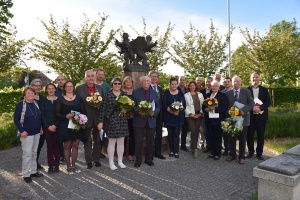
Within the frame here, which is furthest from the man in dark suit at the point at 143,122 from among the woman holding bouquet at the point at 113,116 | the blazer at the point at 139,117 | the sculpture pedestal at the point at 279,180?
the sculpture pedestal at the point at 279,180

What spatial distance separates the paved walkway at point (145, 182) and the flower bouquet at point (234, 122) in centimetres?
87

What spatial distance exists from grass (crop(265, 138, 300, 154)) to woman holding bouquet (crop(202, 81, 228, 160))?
2191 mm

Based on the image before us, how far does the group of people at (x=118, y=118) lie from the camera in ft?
17.4

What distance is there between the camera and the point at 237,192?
4.57 m

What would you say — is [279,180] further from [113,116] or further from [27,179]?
[27,179]

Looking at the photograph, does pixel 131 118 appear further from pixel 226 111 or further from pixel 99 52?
pixel 99 52

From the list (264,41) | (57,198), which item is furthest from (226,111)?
(264,41)

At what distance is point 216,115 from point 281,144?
3341 millimetres

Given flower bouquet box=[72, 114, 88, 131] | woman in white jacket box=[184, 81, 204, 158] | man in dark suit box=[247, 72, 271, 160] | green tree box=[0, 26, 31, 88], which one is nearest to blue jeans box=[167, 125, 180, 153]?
woman in white jacket box=[184, 81, 204, 158]

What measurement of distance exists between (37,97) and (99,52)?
12.6 m

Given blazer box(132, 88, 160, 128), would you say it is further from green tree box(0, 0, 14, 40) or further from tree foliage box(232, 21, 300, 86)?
tree foliage box(232, 21, 300, 86)

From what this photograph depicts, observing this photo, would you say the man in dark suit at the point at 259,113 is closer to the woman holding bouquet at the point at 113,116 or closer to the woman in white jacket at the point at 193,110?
the woman in white jacket at the point at 193,110

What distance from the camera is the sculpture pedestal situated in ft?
12.0

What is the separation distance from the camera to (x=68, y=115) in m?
5.27
